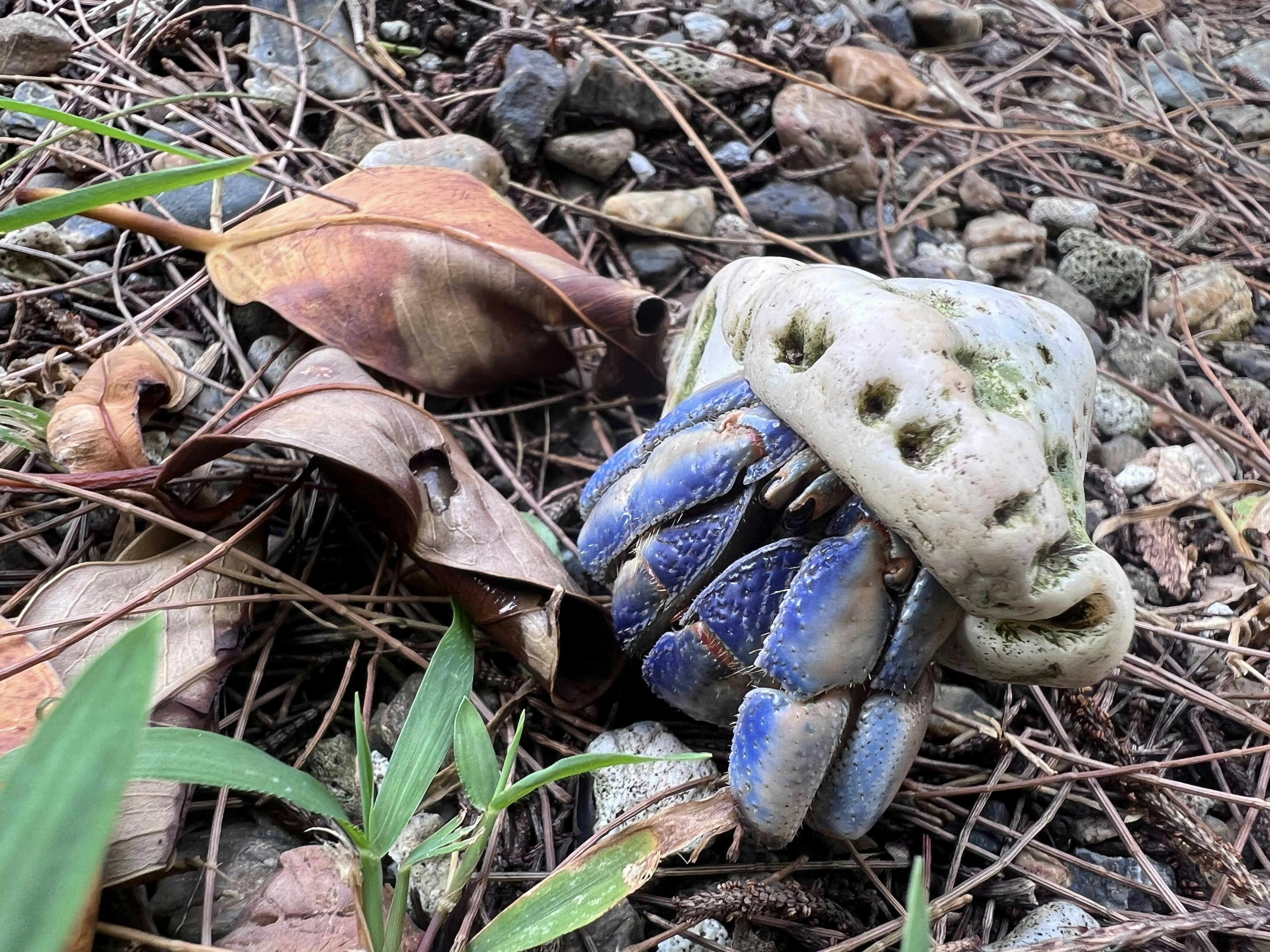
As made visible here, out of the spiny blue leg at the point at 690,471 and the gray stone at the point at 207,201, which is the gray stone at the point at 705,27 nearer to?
the gray stone at the point at 207,201

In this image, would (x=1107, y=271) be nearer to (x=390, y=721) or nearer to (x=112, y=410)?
(x=390, y=721)

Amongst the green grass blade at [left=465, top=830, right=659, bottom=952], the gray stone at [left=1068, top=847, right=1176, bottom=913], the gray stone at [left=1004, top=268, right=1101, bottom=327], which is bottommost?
the gray stone at [left=1068, top=847, right=1176, bottom=913]

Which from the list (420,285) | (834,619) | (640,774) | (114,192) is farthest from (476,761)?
(420,285)

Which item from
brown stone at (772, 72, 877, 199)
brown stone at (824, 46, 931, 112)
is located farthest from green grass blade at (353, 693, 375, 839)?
brown stone at (824, 46, 931, 112)

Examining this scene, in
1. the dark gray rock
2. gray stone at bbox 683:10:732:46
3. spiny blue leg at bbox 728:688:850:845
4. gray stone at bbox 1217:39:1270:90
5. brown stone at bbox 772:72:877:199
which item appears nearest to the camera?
spiny blue leg at bbox 728:688:850:845

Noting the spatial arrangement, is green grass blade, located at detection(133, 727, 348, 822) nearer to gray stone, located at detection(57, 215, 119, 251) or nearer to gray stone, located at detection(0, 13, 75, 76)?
gray stone, located at detection(57, 215, 119, 251)

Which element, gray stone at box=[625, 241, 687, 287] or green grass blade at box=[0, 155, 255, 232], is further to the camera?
gray stone at box=[625, 241, 687, 287]

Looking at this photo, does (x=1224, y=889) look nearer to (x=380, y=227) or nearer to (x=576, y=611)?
(x=576, y=611)
